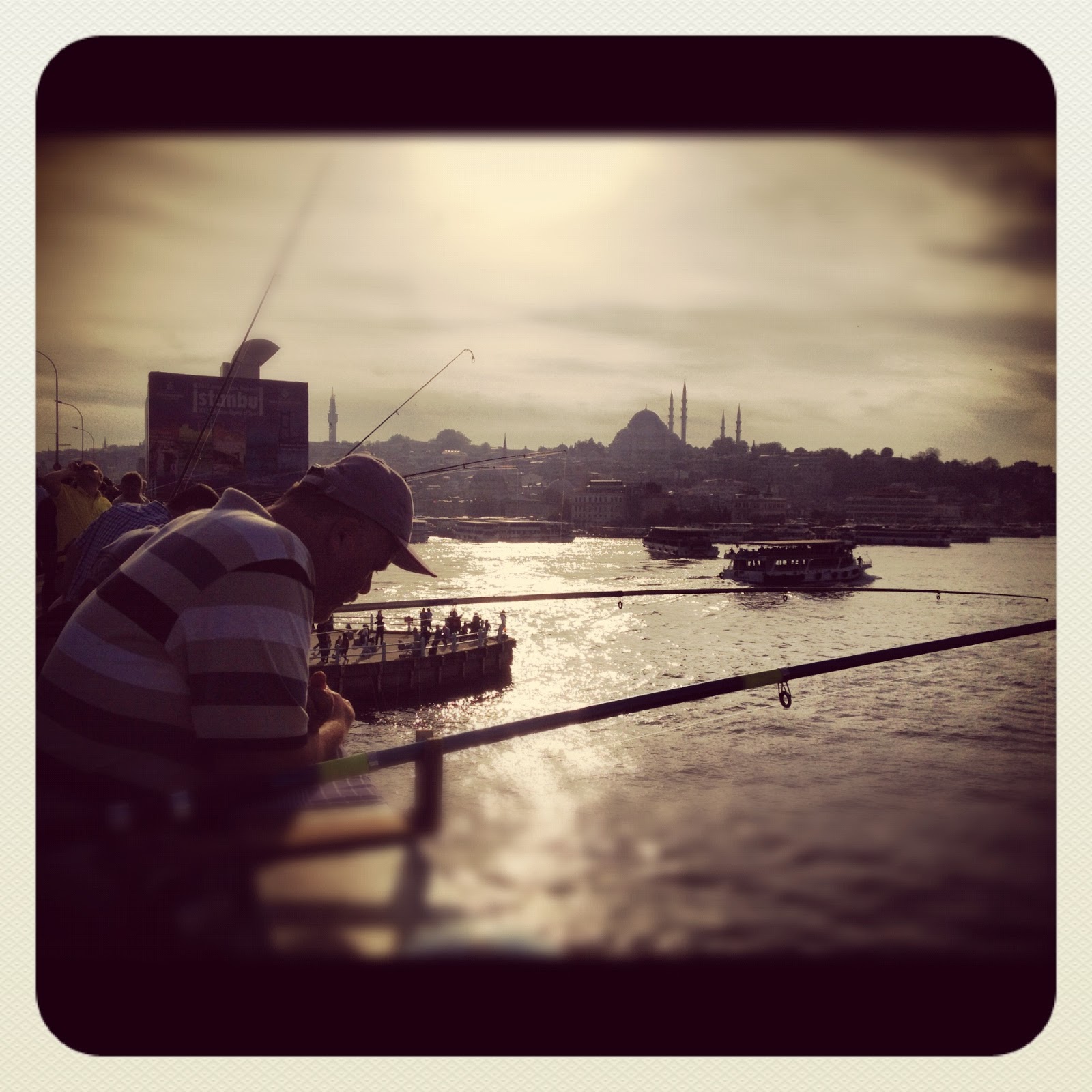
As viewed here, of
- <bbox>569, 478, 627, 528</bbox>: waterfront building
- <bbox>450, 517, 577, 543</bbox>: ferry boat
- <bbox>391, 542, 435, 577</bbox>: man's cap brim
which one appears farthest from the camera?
<bbox>569, 478, 627, 528</bbox>: waterfront building

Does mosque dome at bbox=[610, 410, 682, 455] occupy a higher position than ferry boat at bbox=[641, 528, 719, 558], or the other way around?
mosque dome at bbox=[610, 410, 682, 455]

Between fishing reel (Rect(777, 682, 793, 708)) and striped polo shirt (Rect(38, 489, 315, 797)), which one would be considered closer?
striped polo shirt (Rect(38, 489, 315, 797))

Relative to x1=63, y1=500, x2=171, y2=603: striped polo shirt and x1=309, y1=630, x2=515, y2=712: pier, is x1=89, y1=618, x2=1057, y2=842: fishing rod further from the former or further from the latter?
x1=309, y1=630, x2=515, y2=712: pier

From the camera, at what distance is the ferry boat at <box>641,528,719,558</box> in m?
55.1

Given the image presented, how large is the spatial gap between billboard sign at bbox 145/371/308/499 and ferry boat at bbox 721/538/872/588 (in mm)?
23409

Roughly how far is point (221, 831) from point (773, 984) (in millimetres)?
529

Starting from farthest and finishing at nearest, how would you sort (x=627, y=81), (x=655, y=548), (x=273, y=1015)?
(x=655, y=548) → (x=627, y=81) → (x=273, y=1015)

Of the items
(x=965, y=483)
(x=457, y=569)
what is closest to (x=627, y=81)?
(x=965, y=483)

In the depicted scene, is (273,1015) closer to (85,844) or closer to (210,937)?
(210,937)

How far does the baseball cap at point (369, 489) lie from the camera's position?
3.73 ft

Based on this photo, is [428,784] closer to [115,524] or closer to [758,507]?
[115,524]

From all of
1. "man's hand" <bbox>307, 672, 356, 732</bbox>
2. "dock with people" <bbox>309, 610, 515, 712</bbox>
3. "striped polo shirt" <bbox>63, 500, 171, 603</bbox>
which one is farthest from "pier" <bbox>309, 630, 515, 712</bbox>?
"man's hand" <bbox>307, 672, 356, 732</bbox>

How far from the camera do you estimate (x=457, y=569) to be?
45656 mm

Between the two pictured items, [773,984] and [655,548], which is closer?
[773,984]
